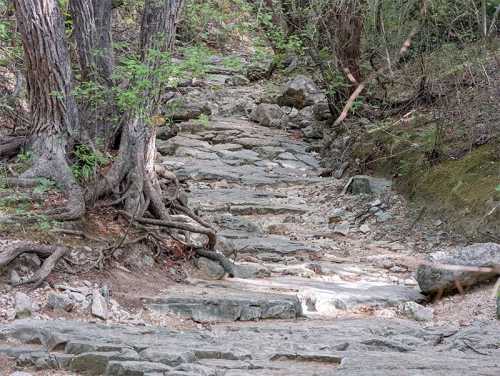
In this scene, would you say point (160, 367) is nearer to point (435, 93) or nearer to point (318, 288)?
point (318, 288)

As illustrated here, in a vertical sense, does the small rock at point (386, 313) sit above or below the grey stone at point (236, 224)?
above

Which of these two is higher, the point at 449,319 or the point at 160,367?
the point at 160,367

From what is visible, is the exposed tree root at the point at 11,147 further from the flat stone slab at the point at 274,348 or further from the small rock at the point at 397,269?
the small rock at the point at 397,269

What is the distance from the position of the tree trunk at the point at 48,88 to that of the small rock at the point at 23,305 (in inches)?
58.9

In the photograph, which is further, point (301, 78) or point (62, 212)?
point (301, 78)

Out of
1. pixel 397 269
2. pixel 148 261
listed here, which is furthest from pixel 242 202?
pixel 148 261

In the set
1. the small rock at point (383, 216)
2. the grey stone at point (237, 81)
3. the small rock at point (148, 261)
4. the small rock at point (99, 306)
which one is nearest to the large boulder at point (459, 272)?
the small rock at point (148, 261)

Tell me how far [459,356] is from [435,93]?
273 inches

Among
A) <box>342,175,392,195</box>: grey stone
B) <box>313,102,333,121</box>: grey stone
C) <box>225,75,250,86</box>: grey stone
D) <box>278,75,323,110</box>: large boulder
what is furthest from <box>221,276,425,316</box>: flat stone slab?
<box>225,75,250,86</box>: grey stone

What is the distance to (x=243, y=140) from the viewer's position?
14922mm

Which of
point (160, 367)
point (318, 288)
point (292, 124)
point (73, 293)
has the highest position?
point (160, 367)

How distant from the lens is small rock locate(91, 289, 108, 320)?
5.67 m

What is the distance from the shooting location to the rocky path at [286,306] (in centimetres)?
418

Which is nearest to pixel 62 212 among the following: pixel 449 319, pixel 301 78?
Result: pixel 449 319
